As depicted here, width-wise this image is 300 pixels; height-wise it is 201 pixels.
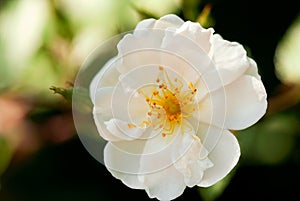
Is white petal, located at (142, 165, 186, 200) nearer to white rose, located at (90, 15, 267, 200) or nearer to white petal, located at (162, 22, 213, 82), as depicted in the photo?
white rose, located at (90, 15, 267, 200)

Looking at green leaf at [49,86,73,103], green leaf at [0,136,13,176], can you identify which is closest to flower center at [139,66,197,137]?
green leaf at [49,86,73,103]

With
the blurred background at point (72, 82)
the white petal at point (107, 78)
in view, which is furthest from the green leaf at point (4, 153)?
the white petal at point (107, 78)

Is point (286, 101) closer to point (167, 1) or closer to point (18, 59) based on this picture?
point (167, 1)

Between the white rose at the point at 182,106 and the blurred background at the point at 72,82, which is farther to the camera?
the blurred background at the point at 72,82

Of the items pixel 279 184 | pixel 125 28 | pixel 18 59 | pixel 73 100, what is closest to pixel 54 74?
pixel 18 59

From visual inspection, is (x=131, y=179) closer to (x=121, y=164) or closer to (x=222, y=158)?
(x=121, y=164)

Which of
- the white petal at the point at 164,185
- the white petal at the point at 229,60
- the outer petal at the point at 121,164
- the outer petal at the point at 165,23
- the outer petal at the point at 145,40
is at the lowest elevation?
the white petal at the point at 164,185

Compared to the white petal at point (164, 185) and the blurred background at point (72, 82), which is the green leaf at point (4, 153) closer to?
the blurred background at point (72, 82)
